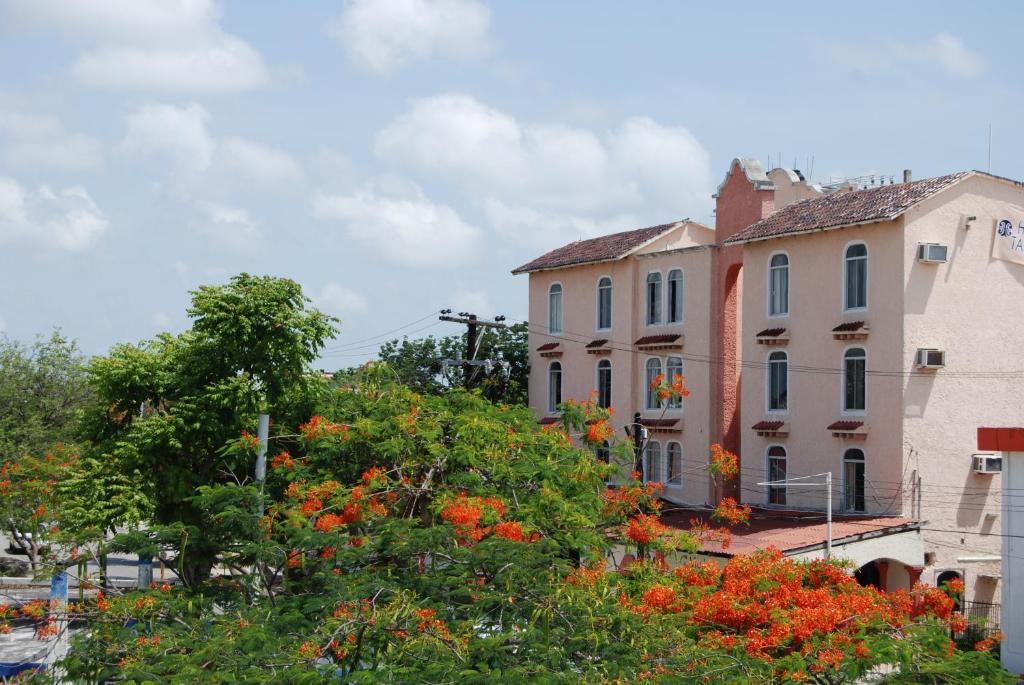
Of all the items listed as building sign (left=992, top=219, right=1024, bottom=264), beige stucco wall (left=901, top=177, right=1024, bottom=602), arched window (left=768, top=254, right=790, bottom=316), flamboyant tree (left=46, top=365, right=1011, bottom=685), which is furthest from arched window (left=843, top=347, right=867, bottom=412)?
flamboyant tree (left=46, top=365, right=1011, bottom=685)

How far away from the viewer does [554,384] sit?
37.7m

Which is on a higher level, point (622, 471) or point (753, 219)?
point (753, 219)

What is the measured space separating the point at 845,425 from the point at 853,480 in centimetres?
141

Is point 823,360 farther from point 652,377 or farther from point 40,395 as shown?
point 40,395

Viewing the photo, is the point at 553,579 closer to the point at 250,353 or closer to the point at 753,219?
the point at 250,353

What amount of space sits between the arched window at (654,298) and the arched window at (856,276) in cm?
685

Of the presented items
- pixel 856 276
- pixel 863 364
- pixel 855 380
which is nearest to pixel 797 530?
pixel 855 380

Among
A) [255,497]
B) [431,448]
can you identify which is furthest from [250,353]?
[255,497]

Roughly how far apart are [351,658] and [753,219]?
23.5m

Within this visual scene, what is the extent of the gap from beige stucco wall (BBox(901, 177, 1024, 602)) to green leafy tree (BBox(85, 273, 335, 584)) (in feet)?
47.4

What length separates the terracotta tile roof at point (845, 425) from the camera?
1089 inches

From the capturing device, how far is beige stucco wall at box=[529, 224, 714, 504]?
3269 cm

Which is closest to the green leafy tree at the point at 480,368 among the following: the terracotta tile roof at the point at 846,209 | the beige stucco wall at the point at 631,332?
the beige stucco wall at the point at 631,332

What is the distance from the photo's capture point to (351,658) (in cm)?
1060
